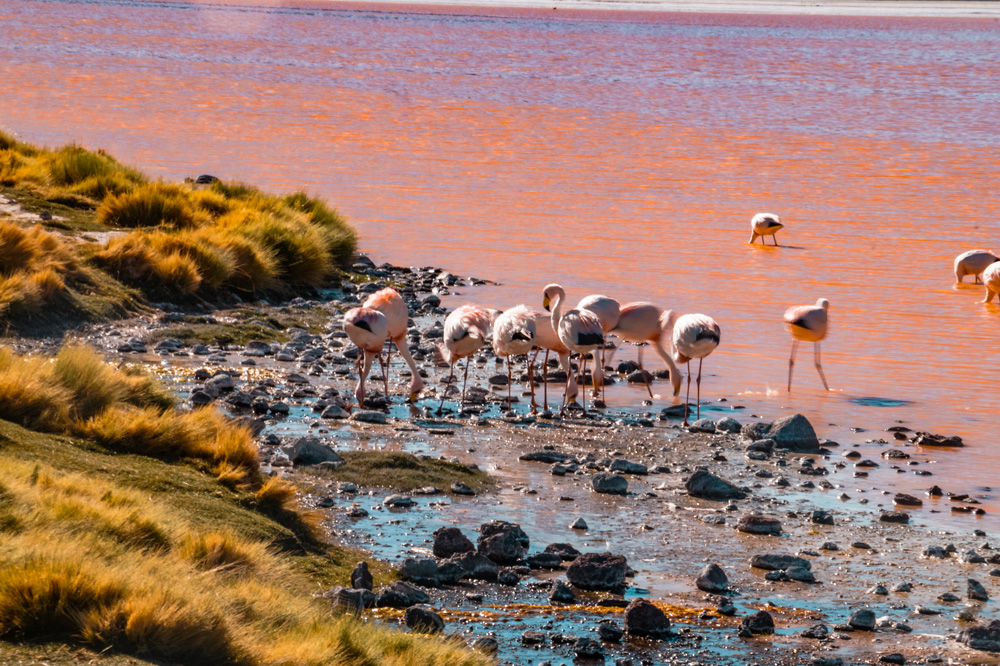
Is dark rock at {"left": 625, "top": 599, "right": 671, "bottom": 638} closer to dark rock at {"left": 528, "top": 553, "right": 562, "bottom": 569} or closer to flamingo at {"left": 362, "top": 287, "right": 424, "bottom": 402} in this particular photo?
dark rock at {"left": 528, "top": 553, "right": 562, "bottom": 569}

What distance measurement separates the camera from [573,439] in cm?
930

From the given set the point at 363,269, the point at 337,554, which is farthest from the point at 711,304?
the point at 337,554

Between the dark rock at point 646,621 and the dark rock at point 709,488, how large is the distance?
2.22 m

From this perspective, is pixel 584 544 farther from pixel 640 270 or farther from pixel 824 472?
pixel 640 270

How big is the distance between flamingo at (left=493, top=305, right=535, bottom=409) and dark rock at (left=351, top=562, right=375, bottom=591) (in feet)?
13.4

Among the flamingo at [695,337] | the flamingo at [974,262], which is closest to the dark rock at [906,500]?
the flamingo at [695,337]

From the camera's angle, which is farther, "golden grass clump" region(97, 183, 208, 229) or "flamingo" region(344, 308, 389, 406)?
"golden grass clump" region(97, 183, 208, 229)

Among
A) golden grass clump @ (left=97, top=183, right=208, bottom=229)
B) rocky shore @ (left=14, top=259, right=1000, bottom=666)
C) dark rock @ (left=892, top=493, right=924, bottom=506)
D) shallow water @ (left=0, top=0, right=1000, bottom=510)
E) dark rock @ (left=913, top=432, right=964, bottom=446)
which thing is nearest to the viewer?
rocky shore @ (left=14, top=259, right=1000, bottom=666)

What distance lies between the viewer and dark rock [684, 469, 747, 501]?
26.2 ft

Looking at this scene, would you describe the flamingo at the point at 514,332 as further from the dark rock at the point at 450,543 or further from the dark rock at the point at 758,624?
the dark rock at the point at 758,624

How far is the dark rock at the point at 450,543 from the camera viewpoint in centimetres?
657

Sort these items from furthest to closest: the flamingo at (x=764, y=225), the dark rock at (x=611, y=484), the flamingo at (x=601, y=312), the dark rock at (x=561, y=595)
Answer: the flamingo at (x=764, y=225) → the flamingo at (x=601, y=312) → the dark rock at (x=611, y=484) → the dark rock at (x=561, y=595)

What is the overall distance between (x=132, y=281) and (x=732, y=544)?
7195mm

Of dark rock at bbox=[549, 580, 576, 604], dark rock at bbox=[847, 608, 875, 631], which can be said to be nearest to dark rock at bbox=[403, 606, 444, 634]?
dark rock at bbox=[549, 580, 576, 604]
